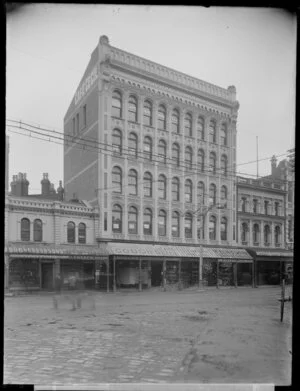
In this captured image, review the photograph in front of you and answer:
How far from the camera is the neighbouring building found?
927 centimetres

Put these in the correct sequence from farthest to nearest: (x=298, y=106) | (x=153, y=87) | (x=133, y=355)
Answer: (x=153, y=87) < (x=133, y=355) < (x=298, y=106)

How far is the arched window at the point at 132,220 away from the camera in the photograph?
30.6 feet

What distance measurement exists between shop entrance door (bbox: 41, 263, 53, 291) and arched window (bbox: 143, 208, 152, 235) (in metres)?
2.64

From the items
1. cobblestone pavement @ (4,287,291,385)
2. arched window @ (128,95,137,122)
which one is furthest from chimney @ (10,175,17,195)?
arched window @ (128,95,137,122)

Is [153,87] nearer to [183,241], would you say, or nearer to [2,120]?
[183,241]

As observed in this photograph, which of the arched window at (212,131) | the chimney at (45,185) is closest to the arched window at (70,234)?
the chimney at (45,185)

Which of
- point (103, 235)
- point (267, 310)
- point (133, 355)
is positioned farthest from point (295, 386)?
point (103, 235)

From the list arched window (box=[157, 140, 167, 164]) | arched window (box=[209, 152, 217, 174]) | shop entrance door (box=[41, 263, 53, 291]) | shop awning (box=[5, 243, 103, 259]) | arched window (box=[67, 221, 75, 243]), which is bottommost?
shop entrance door (box=[41, 263, 53, 291])

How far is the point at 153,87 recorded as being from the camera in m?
8.66

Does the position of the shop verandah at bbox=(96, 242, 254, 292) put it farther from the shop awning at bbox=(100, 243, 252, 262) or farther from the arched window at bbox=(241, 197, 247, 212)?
the arched window at bbox=(241, 197, 247, 212)

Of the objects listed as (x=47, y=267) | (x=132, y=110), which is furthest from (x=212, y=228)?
(x=47, y=267)

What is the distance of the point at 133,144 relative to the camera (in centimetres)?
886

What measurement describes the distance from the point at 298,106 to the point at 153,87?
498cm

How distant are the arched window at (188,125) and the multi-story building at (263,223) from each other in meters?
1.60
